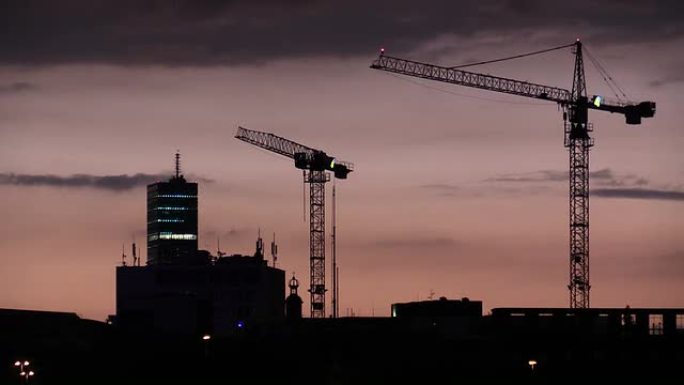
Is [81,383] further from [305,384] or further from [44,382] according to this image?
[305,384]

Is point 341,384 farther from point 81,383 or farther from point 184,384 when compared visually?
point 81,383

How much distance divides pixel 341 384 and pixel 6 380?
4502cm

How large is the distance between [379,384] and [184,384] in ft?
84.7

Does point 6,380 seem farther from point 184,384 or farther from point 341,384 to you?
point 341,384

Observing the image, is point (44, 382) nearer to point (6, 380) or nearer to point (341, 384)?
point (6, 380)

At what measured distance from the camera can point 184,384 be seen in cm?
19950

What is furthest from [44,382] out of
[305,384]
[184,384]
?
[305,384]

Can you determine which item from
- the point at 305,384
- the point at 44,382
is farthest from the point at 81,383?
the point at 305,384

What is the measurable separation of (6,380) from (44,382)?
5968 mm

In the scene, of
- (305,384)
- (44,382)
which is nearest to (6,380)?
(44,382)

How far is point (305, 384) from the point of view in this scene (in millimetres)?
198875

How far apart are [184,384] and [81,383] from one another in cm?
1353

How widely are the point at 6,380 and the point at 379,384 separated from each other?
161 ft

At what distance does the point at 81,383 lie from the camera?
198750mm
